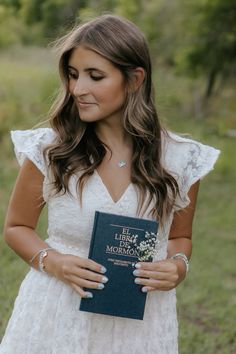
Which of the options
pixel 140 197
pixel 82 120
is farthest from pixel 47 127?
pixel 140 197

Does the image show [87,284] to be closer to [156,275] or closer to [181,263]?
[156,275]

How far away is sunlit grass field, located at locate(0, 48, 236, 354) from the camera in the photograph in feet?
16.5

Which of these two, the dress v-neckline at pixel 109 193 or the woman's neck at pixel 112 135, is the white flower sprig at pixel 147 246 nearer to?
the dress v-neckline at pixel 109 193

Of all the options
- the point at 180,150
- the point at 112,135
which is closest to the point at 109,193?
the point at 112,135

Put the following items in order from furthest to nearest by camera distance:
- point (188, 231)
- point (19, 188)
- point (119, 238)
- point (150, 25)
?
1. point (150, 25)
2. point (188, 231)
3. point (19, 188)
4. point (119, 238)

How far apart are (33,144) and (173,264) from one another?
601mm

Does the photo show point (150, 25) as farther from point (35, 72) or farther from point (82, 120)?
point (82, 120)

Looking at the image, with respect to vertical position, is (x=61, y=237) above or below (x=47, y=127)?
below

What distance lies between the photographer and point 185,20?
19766 millimetres

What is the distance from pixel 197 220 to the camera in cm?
927

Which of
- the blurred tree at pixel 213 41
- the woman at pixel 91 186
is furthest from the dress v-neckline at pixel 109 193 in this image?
the blurred tree at pixel 213 41

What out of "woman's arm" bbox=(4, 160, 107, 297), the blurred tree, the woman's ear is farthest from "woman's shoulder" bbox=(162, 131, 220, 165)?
the blurred tree

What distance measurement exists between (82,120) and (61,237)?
39cm

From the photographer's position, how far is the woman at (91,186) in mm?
2520
